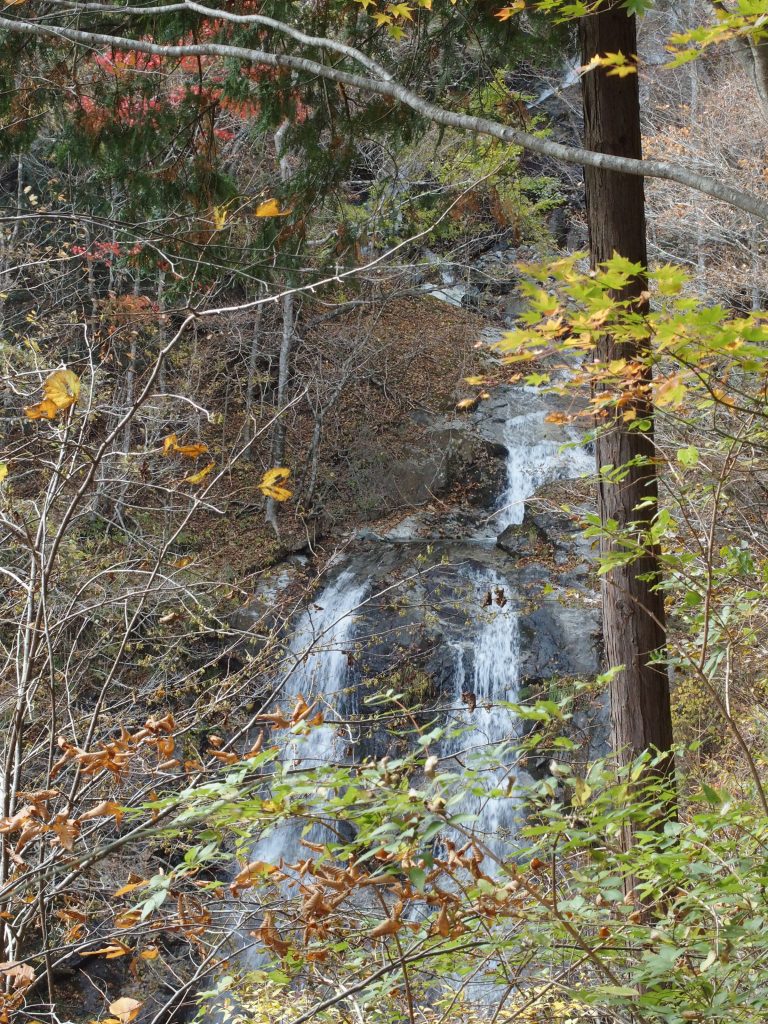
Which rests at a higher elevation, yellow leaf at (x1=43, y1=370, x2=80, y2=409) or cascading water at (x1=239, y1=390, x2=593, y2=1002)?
yellow leaf at (x1=43, y1=370, x2=80, y2=409)

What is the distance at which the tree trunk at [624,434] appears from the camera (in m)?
3.91

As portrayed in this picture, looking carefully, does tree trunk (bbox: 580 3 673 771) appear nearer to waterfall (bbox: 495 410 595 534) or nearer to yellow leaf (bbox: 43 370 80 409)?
yellow leaf (bbox: 43 370 80 409)

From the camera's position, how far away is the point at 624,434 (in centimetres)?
396

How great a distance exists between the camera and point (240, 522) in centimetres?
1244

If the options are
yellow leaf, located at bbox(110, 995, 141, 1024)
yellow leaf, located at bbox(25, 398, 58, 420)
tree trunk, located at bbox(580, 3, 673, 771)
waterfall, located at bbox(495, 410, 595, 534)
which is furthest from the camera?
waterfall, located at bbox(495, 410, 595, 534)

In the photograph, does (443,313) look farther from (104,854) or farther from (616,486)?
(104,854)

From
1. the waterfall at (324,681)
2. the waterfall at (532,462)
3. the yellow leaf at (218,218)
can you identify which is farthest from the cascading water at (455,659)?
the yellow leaf at (218,218)

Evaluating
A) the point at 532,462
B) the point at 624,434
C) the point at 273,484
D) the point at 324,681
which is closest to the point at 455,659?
the point at 324,681

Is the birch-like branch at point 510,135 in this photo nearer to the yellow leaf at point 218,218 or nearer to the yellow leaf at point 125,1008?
the yellow leaf at point 218,218

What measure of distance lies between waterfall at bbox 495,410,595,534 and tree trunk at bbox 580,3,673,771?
8208 millimetres

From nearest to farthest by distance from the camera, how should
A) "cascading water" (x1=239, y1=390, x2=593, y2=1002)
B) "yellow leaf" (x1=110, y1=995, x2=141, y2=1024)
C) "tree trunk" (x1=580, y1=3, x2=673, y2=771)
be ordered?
"yellow leaf" (x1=110, y1=995, x2=141, y2=1024), "tree trunk" (x1=580, y1=3, x2=673, y2=771), "cascading water" (x1=239, y1=390, x2=593, y2=1002)

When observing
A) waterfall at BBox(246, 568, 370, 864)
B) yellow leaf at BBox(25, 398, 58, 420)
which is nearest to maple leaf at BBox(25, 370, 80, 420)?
yellow leaf at BBox(25, 398, 58, 420)

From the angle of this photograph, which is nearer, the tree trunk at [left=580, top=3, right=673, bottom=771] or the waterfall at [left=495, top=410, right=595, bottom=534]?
the tree trunk at [left=580, top=3, right=673, bottom=771]

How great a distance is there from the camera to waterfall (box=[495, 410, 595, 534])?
41.1 ft
